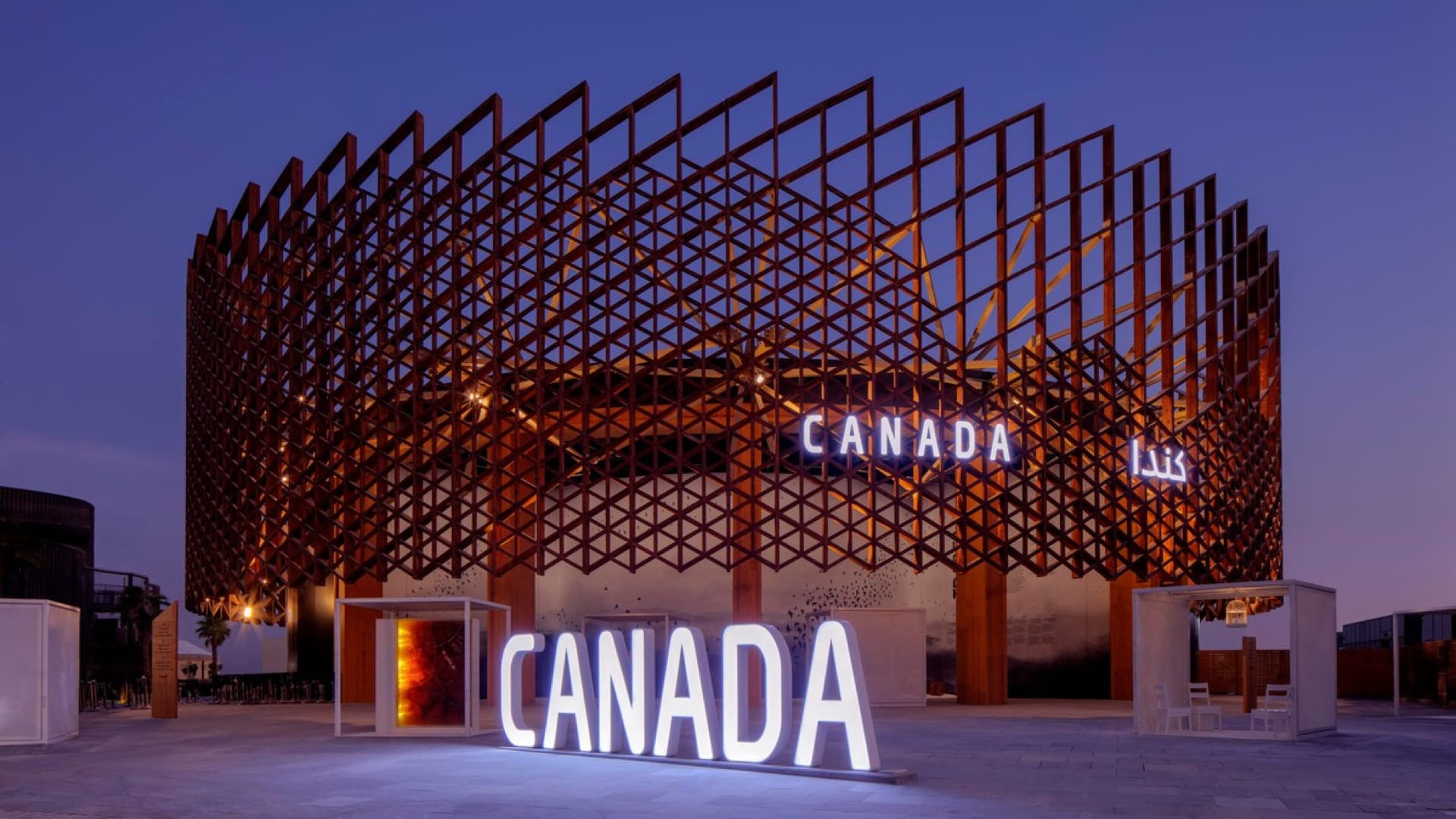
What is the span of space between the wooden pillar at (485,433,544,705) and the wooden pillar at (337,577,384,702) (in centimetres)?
303

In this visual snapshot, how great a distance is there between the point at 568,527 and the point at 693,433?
17.9 ft

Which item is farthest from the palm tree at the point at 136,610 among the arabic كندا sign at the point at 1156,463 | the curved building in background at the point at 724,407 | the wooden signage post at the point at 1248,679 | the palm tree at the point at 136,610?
the wooden signage post at the point at 1248,679

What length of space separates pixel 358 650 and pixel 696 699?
1960cm

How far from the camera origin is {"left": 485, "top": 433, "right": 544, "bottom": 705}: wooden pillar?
29.9 meters

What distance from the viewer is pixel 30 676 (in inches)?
891

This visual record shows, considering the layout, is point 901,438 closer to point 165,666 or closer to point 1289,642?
point 1289,642

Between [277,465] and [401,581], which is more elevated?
[277,465]

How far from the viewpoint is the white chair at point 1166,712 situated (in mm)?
22109

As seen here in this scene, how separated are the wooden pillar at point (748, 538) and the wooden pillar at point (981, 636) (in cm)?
473

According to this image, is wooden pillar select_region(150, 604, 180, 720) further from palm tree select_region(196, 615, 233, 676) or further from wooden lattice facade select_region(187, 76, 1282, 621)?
palm tree select_region(196, 615, 233, 676)

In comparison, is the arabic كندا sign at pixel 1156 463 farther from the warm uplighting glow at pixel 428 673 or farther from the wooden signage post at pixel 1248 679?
the warm uplighting glow at pixel 428 673

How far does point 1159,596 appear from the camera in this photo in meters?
24.0

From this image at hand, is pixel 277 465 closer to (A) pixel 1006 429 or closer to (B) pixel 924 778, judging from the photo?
(A) pixel 1006 429

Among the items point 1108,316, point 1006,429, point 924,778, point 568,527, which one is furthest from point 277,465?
point 924,778
